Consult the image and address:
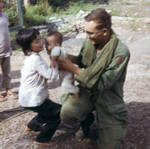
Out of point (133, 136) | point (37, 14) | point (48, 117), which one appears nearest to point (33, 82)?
point (48, 117)

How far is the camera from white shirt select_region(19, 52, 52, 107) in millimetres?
2566

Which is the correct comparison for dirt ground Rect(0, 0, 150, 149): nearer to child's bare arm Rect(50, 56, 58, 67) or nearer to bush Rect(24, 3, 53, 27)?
child's bare arm Rect(50, 56, 58, 67)

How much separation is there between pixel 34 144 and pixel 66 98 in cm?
68

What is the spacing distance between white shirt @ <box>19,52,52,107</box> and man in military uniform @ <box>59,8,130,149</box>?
258 millimetres

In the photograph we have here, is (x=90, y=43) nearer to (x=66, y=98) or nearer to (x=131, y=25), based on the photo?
(x=66, y=98)

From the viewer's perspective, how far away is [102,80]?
235 cm

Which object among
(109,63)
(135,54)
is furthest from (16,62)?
(109,63)

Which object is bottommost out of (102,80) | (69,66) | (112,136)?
(112,136)

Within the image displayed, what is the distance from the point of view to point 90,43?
2.68 meters

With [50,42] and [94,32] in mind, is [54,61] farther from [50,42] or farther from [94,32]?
[94,32]

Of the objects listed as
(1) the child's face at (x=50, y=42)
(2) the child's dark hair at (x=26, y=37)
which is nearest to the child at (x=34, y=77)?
(2) the child's dark hair at (x=26, y=37)

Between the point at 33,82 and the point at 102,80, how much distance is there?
0.72m

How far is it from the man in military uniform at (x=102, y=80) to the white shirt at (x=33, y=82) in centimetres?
26

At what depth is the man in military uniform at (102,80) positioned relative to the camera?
92.5 inches
